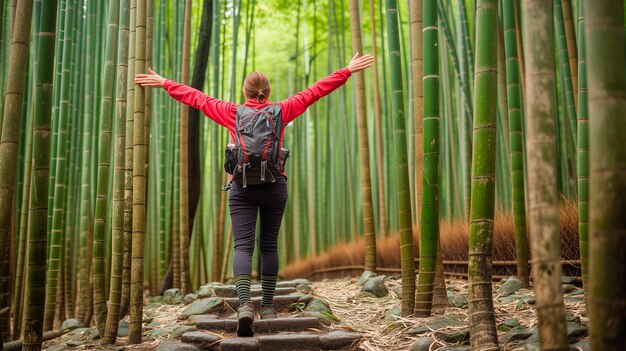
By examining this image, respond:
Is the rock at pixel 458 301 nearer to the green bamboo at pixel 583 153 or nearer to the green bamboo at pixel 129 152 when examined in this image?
the green bamboo at pixel 583 153

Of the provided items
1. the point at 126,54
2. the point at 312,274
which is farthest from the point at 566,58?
the point at 312,274

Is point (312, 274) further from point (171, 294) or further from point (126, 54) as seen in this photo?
point (126, 54)

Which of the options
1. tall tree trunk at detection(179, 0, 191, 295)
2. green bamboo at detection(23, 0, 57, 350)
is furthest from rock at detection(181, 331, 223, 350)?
tall tree trunk at detection(179, 0, 191, 295)

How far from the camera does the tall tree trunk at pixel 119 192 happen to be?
2.40 metres

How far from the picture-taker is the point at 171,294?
3648 mm

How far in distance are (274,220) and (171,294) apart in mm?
1670

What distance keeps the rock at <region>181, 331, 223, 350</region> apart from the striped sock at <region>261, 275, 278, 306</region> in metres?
0.25

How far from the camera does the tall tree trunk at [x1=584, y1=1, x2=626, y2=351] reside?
1.02 m

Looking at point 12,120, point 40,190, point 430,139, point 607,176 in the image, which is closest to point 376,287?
point 430,139

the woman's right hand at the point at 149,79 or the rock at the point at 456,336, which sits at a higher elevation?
the woman's right hand at the point at 149,79

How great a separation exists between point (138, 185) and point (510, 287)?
174 centimetres

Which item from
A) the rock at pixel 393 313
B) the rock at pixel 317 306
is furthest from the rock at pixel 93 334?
the rock at pixel 393 313

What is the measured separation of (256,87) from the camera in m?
2.23

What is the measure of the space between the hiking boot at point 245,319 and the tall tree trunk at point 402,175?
666mm
